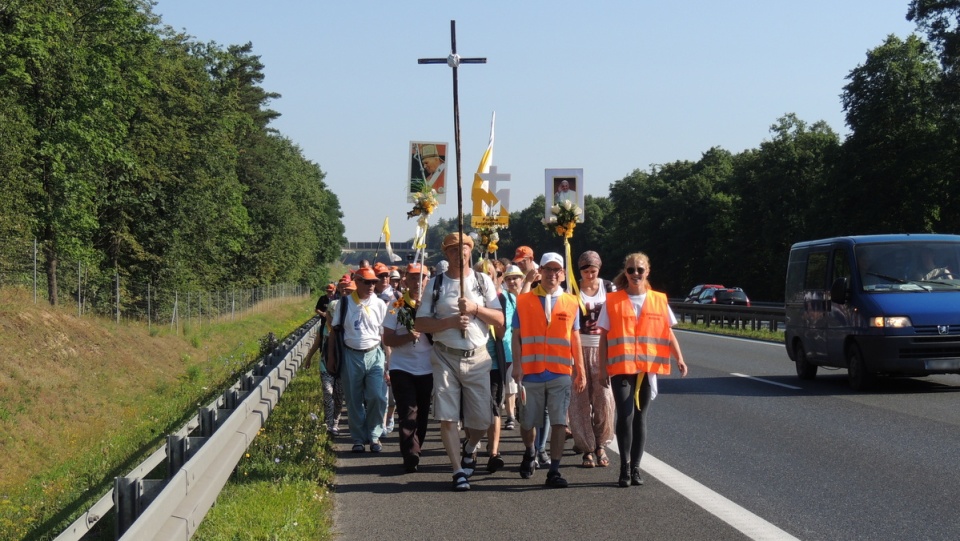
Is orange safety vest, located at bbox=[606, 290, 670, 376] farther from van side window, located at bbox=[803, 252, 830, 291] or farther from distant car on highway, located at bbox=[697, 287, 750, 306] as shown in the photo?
distant car on highway, located at bbox=[697, 287, 750, 306]

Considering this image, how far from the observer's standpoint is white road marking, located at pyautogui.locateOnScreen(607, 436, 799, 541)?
697 cm

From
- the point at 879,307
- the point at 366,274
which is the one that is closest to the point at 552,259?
the point at 366,274

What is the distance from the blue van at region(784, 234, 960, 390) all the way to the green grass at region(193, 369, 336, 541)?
7.23 m

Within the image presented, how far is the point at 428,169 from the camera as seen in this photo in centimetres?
1420

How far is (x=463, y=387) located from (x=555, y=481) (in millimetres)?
985

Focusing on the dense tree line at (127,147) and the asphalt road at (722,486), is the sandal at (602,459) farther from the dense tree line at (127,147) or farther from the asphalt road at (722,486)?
the dense tree line at (127,147)

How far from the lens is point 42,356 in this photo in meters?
24.1

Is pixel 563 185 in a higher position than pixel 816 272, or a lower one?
higher

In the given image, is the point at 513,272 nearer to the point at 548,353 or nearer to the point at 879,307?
the point at 548,353

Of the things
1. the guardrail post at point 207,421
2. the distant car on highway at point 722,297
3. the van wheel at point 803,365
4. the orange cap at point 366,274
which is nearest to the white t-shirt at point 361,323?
the orange cap at point 366,274

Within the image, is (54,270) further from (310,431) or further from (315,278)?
(315,278)

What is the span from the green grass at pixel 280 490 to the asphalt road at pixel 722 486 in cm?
20

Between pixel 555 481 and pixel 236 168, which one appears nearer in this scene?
pixel 555 481

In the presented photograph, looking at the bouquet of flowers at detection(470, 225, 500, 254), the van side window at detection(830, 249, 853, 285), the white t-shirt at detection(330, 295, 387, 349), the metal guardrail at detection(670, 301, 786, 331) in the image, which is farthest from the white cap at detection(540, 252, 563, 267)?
the metal guardrail at detection(670, 301, 786, 331)
